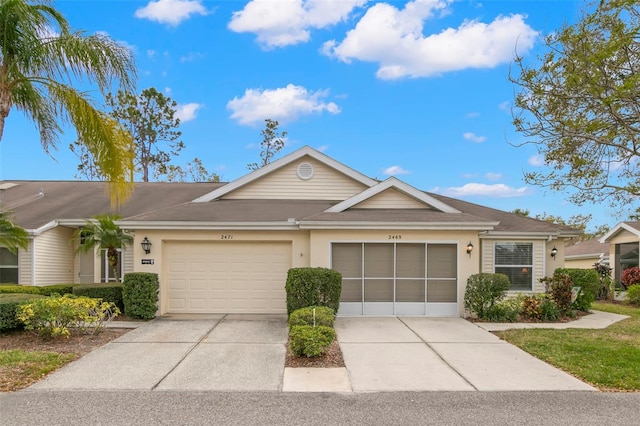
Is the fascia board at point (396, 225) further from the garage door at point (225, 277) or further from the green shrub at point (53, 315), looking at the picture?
the green shrub at point (53, 315)

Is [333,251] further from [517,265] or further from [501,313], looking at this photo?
[517,265]

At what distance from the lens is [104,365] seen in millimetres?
6973

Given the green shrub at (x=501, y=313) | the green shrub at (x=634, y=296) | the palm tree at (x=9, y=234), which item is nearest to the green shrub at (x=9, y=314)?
the palm tree at (x=9, y=234)

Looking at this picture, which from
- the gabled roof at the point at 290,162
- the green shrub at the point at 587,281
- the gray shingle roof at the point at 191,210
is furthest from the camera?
the gabled roof at the point at 290,162

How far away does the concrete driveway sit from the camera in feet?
20.0

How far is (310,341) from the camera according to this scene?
7.21m

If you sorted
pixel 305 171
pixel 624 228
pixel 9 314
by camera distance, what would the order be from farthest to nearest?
pixel 624 228 → pixel 305 171 → pixel 9 314

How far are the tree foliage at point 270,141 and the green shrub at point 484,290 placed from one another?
25491 millimetres

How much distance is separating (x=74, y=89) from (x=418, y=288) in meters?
9.07

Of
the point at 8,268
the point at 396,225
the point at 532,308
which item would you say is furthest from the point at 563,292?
the point at 8,268

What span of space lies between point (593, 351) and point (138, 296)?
32.5ft

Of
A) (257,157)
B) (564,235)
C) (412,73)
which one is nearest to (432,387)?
(564,235)

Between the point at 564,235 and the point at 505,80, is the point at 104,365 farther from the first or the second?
the point at 564,235

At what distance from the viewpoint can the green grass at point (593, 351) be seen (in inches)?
253
